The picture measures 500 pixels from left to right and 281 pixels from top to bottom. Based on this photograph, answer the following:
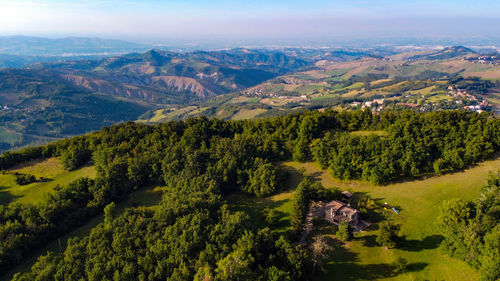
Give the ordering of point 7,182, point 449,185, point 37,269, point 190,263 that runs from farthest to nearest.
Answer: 1. point 7,182
2. point 449,185
3. point 37,269
4. point 190,263

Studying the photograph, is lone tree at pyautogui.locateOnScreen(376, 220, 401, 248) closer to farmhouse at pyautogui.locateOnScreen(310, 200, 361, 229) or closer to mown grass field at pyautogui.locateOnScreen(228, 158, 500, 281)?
mown grass field at pyautogui.locateOnScreen(228, 158, 500, 281)

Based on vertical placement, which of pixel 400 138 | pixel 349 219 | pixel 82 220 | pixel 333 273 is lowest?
pixel 82 220

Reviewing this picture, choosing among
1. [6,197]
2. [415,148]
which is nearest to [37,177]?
[6,197]

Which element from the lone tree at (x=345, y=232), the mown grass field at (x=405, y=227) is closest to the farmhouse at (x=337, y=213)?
the lone tree at (x=345, y=232)

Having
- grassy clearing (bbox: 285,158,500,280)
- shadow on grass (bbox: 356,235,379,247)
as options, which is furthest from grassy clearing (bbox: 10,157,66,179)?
shadow on grass (bbox: 356,235,379,247)

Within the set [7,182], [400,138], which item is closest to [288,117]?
[400,138]

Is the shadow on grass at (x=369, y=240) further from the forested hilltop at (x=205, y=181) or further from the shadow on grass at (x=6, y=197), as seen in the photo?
the shadow on grass at (x=6, y=197)

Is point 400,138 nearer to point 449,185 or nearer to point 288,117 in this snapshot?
point 449,185
